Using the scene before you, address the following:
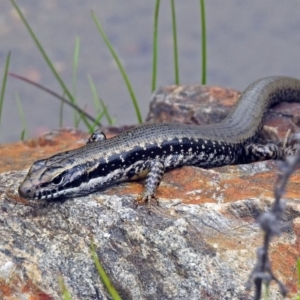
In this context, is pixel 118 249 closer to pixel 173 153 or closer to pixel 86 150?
pixel 86 150

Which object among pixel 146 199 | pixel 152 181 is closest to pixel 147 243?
pixel 146 199

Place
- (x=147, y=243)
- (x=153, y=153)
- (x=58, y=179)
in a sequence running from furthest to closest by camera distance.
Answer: (x=153, y=153), (x=58, y=179), (x=147, y=243)

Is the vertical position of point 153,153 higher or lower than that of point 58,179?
lower

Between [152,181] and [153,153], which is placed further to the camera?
[153,153]

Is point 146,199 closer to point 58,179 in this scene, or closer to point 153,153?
point 58,179

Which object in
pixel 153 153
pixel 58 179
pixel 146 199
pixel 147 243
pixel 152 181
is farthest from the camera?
pixel 153 153

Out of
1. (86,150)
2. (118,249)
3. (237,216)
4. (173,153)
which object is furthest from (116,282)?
(173,153)

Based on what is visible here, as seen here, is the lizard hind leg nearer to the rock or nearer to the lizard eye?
the rock
